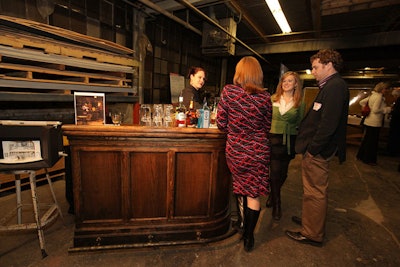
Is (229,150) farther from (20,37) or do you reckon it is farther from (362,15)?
(362,15)

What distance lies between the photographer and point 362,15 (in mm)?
4742

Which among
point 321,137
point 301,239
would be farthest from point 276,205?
point 321,137

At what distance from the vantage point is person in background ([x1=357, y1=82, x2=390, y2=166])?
4859 millimetres

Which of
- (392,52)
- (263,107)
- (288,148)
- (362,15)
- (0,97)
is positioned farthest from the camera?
(392,52)

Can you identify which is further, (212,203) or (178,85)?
(178,85)

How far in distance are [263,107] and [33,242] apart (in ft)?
7.95

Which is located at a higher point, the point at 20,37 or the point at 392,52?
the point at 392,52

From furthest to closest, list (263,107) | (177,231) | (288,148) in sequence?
(288,148) → (177,231) → (263,107)

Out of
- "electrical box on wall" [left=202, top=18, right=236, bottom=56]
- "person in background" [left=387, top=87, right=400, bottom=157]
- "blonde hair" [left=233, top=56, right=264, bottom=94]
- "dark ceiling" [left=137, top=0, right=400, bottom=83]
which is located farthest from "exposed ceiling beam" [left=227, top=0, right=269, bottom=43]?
"person in background" [left=387, top=87, right=400, bottom=157]

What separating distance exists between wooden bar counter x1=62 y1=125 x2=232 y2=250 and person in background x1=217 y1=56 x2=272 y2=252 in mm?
196

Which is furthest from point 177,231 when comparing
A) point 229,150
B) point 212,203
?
point 229,150

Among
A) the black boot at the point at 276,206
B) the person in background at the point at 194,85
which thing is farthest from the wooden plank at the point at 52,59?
the black boot at the point at 276,206

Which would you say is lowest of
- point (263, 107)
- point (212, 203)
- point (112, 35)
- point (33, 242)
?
point (33, 242)

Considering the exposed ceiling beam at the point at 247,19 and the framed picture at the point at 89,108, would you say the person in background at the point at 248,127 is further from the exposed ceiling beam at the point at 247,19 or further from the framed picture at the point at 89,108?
the exposed ceiling beam at the point at 247,19
